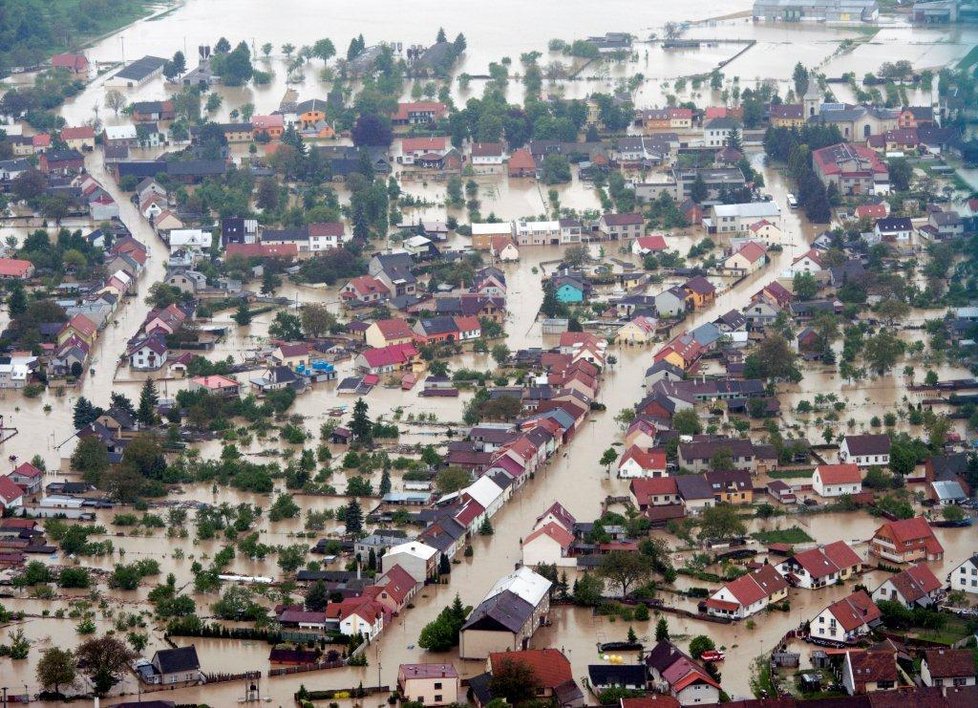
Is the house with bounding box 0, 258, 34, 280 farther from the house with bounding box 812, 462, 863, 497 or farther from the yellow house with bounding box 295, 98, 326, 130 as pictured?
the house with bounding box 812, 462, 863, 497

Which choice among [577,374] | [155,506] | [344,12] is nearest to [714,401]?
[577,374]

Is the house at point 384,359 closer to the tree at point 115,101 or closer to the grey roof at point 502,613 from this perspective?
the grey roof at point 502,613

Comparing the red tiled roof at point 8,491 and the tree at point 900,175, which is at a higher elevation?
the tree at point 900,175

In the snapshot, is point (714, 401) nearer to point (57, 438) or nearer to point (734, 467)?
point (734, 467)

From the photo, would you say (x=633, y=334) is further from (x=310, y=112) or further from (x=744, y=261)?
(x=310, y=112)

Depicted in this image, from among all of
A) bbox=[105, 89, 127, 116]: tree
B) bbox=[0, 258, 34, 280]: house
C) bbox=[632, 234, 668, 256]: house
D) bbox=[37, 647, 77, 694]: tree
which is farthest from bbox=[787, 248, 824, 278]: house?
bbox=[105, 89, 127, 116]: tree

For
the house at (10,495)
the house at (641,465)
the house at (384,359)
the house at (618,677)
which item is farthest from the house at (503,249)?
the house at (618,677)

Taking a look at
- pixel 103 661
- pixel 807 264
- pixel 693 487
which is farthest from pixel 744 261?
pixel 103 661
